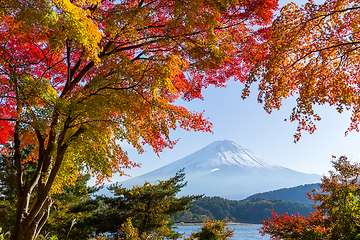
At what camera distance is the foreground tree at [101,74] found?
142 inches

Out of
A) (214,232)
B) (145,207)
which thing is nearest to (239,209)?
(145,207)

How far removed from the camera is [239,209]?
57.0m

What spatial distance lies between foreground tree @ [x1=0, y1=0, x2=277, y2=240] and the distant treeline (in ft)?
146

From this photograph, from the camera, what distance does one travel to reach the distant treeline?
1874 inches

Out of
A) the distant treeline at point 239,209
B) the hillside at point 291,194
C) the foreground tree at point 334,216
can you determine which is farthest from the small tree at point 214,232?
the hillside at point 291,194

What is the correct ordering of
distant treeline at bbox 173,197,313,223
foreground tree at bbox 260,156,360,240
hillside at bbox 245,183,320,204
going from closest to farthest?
foreground tree at bbox 260,156,360,240 < distant treeline at bbox 173,197,313,223 < hillside at bbox 245,183,320,204

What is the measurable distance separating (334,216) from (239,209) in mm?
57126

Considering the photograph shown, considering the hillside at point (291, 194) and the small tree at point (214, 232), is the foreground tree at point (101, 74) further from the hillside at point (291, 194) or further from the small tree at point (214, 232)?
the hillside at point (291, 194)

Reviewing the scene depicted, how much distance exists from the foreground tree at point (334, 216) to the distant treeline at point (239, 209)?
42.9 m

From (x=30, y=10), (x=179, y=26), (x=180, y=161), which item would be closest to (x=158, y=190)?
(x=179, y=26)

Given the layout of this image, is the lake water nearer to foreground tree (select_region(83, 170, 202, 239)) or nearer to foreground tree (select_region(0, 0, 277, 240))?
foreground tree (select_region(83, 170, 202, 239))

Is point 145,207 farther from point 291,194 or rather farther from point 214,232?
point 291,194

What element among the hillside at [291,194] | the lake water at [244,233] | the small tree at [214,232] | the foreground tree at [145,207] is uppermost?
the foreground tree at [145,207]

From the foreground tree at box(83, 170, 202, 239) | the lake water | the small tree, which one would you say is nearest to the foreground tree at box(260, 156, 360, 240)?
the small tree
